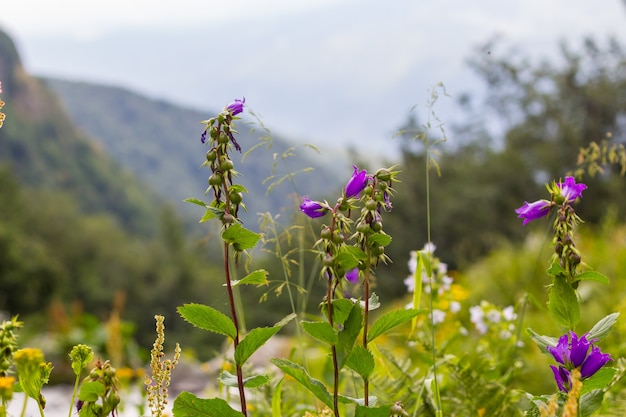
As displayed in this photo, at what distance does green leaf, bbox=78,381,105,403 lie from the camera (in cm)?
88

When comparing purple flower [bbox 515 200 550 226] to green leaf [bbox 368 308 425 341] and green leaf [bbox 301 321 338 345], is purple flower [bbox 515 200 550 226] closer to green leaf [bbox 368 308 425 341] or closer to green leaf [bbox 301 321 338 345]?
green leaf [bbox 368 308 425 341]

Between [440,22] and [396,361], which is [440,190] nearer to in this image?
[396,361]

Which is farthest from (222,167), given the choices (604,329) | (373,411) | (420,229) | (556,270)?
(420,229)

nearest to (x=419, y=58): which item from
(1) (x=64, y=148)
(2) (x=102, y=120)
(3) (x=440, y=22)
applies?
(3) (x=440, y=22)

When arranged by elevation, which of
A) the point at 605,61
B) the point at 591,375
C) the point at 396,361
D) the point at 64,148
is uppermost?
the point at 64,148

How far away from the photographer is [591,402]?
1038 mm

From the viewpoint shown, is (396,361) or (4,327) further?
(396,361)

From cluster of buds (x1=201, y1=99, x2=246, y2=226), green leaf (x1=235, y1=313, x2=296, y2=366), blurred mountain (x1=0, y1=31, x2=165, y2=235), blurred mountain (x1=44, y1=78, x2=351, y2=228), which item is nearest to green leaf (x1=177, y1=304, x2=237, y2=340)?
green leaf (x1=235, y1=313, x2=296, y2=366)

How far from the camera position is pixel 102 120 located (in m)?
95.7

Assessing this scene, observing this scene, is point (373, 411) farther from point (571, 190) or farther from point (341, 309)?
point (571, 190)

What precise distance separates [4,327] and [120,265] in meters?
35.4

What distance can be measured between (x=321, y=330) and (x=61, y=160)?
69.2 meters

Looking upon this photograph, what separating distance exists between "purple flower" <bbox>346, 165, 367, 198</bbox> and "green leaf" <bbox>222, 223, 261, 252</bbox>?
17cm

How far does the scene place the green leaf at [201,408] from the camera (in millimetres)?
985
